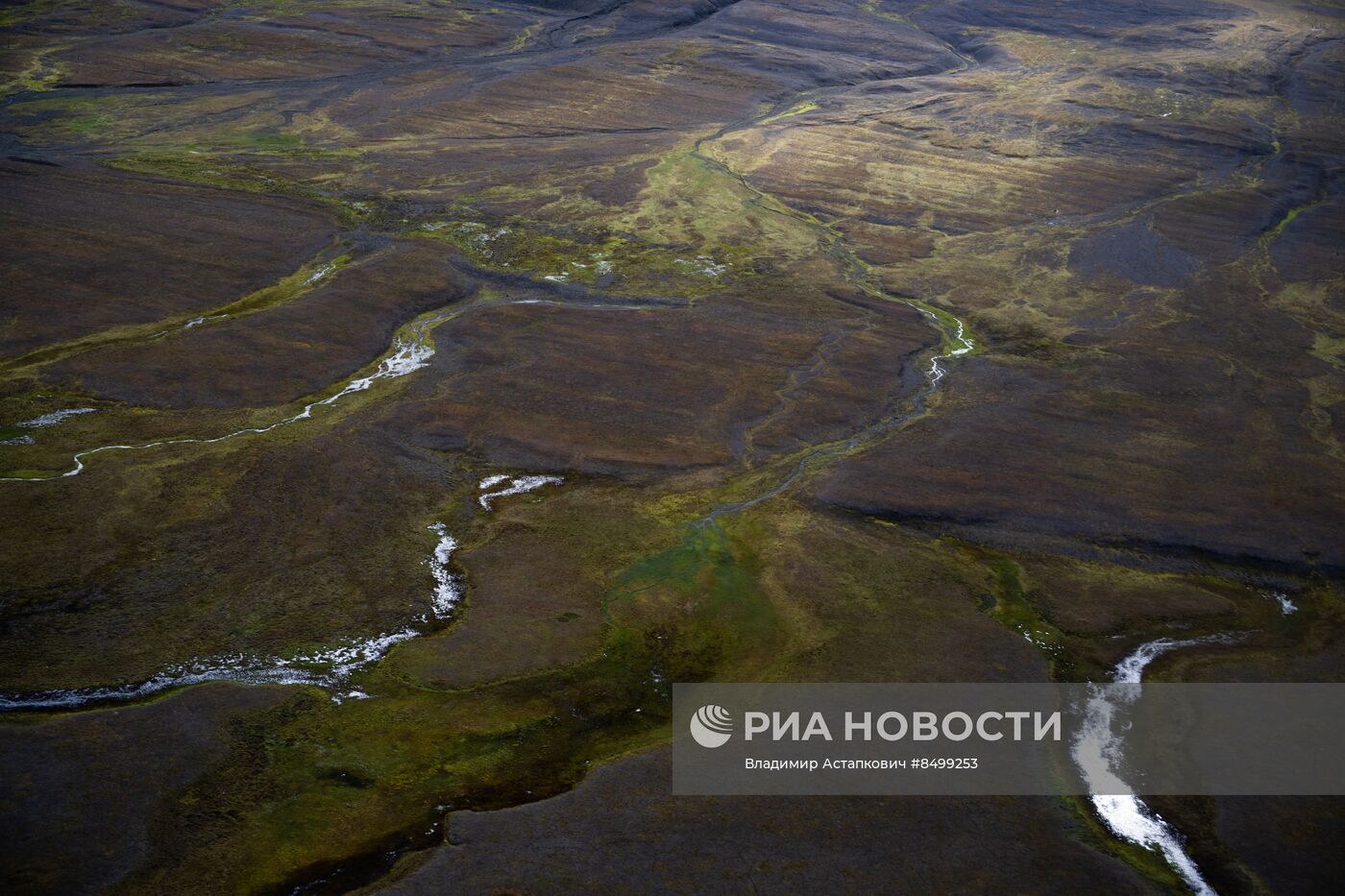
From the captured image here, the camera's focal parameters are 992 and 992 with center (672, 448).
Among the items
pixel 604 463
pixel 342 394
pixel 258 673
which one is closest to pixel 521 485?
pixel 604 463

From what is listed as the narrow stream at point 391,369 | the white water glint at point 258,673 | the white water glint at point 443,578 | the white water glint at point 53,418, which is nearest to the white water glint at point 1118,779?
the white water glint at point 443,578

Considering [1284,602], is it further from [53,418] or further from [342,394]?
[53,418]

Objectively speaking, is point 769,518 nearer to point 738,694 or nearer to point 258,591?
point 738,694

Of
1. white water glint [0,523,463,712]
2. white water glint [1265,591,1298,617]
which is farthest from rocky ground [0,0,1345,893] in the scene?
white water glint [1265,591,1298,617]

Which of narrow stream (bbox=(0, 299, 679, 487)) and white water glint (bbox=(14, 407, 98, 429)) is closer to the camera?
narrow stream (bbox=(0, 299, 679, 487))

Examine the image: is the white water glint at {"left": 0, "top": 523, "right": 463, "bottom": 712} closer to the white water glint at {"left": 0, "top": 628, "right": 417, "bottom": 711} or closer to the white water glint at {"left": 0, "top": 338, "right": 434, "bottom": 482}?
the white water glint at {"left": 0, "top": 628, "right": 417, "bottom": 711}
